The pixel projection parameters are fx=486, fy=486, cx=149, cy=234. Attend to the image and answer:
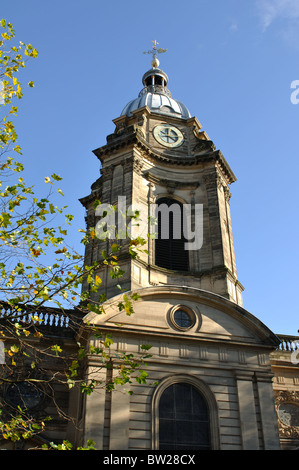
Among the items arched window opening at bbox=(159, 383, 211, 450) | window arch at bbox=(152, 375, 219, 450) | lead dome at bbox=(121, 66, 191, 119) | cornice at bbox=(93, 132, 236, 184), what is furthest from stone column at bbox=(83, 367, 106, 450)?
lead dome at bbox=(121, 66, 191, 119)

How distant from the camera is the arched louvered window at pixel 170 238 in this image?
24.1 metres

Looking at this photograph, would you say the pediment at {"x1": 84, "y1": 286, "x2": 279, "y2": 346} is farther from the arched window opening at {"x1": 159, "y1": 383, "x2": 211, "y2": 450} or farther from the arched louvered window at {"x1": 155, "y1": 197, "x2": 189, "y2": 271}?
the arched louvered window at {"x1": 155, "y1": 197, "x2": 189, "y2": 271}

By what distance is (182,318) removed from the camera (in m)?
Answer: 18.8

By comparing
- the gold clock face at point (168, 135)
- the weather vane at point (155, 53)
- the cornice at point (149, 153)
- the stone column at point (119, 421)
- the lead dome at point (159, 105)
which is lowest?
the stone column at point (119, 421)

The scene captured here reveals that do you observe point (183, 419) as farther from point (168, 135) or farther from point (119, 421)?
point (168, 135)

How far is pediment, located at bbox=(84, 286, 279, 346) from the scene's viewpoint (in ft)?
58.7

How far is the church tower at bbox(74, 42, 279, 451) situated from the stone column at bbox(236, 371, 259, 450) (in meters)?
0.04

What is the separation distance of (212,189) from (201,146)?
11.2 feet

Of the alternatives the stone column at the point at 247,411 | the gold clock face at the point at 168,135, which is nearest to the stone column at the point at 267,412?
the stone column at the point at 247,411

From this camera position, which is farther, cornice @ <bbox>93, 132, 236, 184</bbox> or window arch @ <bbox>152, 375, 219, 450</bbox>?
cornice @ <bbox>93, 132, 236, 184</bbox>

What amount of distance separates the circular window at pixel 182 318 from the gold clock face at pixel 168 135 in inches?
499

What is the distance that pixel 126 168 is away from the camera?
25594mm

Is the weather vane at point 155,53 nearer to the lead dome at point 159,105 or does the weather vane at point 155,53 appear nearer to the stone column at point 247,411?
the lead dome at point 159,105

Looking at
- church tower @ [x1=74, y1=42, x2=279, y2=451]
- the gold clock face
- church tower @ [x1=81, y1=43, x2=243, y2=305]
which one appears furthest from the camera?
the gold clock face
